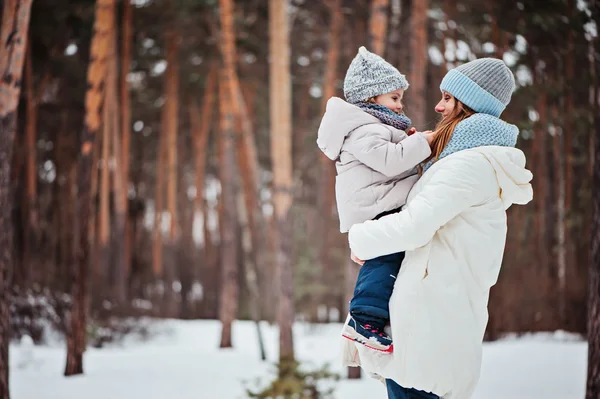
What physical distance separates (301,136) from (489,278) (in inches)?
662

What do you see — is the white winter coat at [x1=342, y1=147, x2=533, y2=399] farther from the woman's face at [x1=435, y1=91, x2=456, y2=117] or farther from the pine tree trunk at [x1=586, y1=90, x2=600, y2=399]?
the pine tree trunk at [x1=586, y1=90, x2=600, y2=399]

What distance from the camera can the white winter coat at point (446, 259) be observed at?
206 cm

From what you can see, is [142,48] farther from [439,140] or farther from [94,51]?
[439,140]

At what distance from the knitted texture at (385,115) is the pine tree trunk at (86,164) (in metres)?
6.23

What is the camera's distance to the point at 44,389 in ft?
23.7

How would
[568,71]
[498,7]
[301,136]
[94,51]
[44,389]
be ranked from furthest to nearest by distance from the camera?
[301,136]
[568,71]
[498,7]
[94,51]
[44,389]

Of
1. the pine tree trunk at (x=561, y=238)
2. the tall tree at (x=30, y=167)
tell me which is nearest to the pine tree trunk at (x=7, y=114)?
the tall tree at (x=30, y=167)

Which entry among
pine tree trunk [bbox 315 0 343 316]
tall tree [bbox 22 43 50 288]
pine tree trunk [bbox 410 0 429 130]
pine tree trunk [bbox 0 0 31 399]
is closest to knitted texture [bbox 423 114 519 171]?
pine tree trunk [bbox 0 0 31 399]

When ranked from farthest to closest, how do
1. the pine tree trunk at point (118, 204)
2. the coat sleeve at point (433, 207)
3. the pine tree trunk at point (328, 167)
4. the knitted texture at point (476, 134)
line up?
the pine tree trunk at point (118, 204), the pine tree trunk at point (328, 167), the knitted texture at point (476, 134), the coat sleeve at point (433, 207)

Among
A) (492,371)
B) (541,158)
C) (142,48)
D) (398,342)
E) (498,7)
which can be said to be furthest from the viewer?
(142,48)

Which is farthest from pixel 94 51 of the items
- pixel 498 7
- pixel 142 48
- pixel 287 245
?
pixel 142 48

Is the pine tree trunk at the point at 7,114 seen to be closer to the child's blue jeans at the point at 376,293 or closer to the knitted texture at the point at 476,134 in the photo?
the child's blue jeans at the point at 376,293

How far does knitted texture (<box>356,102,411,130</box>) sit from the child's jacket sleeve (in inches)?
3.6

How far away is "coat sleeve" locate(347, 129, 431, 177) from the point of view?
2.17m
